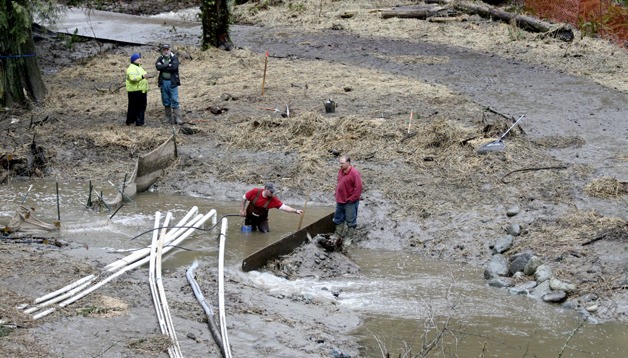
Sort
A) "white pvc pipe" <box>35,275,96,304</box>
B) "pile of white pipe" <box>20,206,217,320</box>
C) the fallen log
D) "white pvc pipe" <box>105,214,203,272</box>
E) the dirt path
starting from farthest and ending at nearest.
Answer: the fallen log
"white pvc pipe" <box>105,214,203,272</box>
the dirt path
"white pvc pipe" <box>35,275,96,304</box>
"pile of white pipe" <box>20,206,217,320</box>

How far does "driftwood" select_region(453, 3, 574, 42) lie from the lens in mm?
26203

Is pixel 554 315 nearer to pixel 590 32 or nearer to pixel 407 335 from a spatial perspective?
pixel 407 335

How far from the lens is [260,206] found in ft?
50.1

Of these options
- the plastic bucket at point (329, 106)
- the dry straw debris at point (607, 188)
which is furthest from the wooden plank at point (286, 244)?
the plastic bucket at point (329, 106)

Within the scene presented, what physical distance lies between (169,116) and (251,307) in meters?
10.0

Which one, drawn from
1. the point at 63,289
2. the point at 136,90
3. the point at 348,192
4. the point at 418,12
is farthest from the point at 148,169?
the point at 418,12

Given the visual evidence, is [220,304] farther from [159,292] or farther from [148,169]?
[148,169]

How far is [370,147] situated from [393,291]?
5948 millimetres

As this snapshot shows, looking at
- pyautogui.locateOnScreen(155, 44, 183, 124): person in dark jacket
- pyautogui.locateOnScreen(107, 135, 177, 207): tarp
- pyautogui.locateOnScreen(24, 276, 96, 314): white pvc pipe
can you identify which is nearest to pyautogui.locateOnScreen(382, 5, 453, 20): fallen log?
pyautogui.locateOnScreen(155, 44, 183, 124): person in dark jacket

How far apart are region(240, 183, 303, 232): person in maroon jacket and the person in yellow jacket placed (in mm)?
5970

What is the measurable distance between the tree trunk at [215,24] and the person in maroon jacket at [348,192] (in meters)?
12.5

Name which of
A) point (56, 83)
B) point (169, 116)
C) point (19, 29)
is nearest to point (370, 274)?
point (169, 116)

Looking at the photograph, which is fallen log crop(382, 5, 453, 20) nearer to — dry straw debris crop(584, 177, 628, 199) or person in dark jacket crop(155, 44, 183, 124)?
person in dark jacket crop(155, 44, 183, 124)

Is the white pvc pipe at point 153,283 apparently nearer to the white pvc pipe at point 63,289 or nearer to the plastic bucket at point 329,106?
the white pvc pipe at point 63,289
